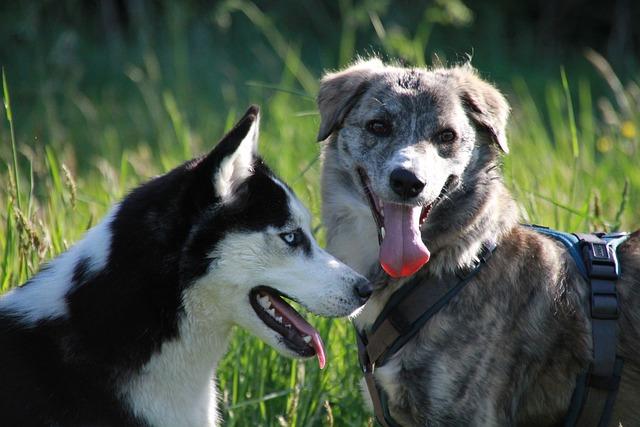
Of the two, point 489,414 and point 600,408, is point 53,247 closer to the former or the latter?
point 489,414

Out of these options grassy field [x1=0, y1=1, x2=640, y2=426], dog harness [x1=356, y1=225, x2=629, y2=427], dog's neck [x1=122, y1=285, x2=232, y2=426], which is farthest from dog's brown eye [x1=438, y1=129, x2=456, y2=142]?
dog's neck [x1=122, y1=285, x2=232, y2=426]

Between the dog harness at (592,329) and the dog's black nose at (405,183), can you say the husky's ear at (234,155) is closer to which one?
the dog's black nose at (405,183)

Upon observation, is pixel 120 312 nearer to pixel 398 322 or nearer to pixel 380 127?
pixel 398 322

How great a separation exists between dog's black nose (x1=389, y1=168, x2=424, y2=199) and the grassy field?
83cm

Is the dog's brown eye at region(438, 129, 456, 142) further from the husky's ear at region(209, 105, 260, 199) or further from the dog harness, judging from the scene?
the husky's ear at region(209, 105, 260, 199)

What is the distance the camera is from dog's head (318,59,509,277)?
10.5 feet

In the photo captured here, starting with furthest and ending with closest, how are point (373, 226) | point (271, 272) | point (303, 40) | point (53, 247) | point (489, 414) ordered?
point (303, 40), point (53, 247), point (373, 226), point (489, 414), point (271, 272)

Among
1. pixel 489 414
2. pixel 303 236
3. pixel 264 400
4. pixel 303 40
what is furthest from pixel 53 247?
pixel 303 40

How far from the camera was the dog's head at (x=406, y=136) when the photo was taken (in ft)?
10.5

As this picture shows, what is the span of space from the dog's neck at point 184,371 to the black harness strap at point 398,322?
0.54 m

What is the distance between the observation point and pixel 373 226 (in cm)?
344

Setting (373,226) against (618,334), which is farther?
(373,226)

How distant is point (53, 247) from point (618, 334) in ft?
7.49

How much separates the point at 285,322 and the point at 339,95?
101 cm
